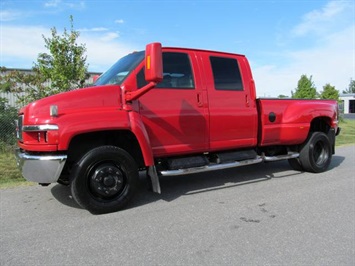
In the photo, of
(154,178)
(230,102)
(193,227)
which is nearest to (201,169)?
(154,178)

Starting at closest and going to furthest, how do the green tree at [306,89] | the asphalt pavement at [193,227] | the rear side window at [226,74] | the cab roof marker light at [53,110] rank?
the asphalt pavement at [193,227] → the cab roof marker light at [53,110] → the rear side window at [226,74] → the green tree at [306,89]

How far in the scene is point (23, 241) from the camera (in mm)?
3869

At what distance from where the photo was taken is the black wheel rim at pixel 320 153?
764cm

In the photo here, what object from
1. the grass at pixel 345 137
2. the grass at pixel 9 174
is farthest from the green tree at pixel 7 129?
the grass at pixel 345 137

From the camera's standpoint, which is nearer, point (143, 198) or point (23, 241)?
point (23, 241)

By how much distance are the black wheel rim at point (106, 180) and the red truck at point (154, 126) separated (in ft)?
0.04

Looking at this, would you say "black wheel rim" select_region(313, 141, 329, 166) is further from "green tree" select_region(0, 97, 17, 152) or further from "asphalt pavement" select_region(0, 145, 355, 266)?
"green tree" select_region(0, 97, 17, 152)

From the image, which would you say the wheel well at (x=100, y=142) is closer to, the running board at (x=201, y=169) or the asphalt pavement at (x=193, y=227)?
the running board at (x=201, y=169)

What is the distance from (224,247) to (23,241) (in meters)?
2.21

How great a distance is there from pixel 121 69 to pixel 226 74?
1897 mm

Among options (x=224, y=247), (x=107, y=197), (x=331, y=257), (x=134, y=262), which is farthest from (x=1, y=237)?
(x=331, y=257)

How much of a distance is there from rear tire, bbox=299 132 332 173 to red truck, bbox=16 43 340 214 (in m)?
0.03

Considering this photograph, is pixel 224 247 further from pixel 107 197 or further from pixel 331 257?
pixel 107 197

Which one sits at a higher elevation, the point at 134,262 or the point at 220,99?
the point at 220,99
